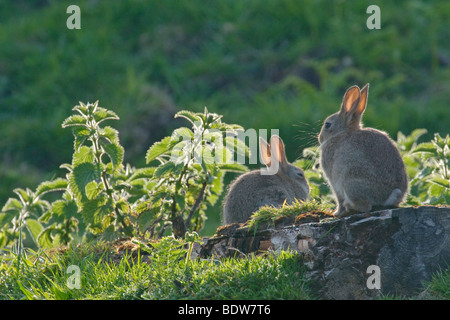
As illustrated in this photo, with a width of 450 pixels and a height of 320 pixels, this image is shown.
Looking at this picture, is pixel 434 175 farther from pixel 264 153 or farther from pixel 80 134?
pixel 80 134

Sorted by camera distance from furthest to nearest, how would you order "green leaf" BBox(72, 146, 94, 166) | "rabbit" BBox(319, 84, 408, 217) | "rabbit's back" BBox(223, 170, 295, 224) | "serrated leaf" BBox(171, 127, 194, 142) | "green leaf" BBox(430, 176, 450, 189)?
1. "rabbit's back" BBox(223, 170, 295, 224)
2. "green leaf" BBox(72, 146, 94, 166)
3. "serrated leaf" BBox(171, 127, 194, 142)
4. "green leaf" BBox(430, 176, 450, 189)
5. "rabbit" BBox(319, 84, 408, 217)

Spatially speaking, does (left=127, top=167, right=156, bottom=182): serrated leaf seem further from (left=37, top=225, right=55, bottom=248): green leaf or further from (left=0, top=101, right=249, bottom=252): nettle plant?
(left=37, top=225, right=55, bottom=248): green leaf

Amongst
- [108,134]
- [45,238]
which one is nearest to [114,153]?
[108,134]

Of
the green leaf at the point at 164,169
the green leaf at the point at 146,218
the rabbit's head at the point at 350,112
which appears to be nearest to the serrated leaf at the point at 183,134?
the green leaf at the point at 164,169

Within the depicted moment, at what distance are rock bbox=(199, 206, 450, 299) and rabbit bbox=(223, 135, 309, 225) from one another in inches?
67.7

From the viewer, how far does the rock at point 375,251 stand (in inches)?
203

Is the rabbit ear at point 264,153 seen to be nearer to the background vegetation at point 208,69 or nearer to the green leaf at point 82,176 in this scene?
the background vegetation at point 208,69

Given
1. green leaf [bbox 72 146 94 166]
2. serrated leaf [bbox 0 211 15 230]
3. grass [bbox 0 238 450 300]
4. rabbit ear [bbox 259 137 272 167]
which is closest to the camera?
grass [bbox 0 238 450 300]

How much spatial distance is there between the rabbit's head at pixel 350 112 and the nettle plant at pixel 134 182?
898mm

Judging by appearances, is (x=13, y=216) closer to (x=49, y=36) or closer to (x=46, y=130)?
(x=46, y=130)

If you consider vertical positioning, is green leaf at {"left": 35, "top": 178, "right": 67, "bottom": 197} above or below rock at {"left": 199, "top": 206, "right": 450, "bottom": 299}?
above

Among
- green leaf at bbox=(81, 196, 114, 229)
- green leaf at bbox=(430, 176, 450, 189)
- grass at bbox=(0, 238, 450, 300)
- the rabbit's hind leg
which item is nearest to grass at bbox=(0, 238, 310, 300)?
grass at bbox=(0, 238, 450, 300)

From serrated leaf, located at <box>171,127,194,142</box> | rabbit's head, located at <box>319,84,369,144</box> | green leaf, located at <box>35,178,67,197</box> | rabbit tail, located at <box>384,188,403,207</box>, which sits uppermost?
rabbit's head, located at <box>319,84,369,144</box>

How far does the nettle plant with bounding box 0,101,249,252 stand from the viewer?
6562 mm
